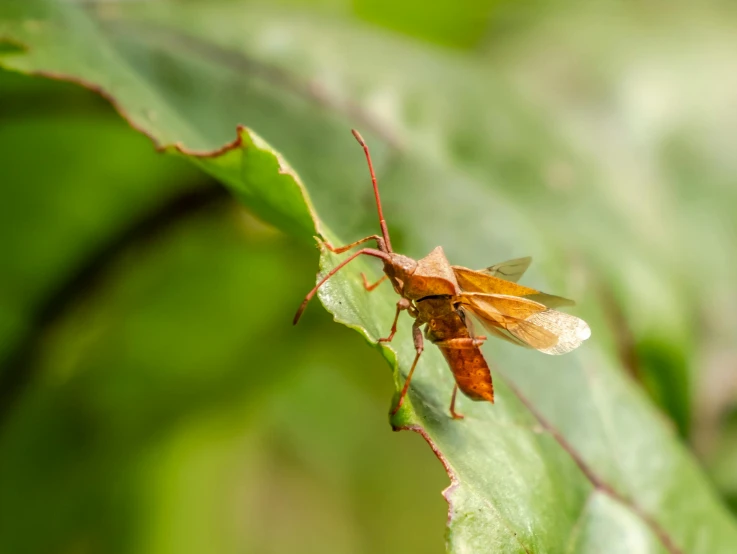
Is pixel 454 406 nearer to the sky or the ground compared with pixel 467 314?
nearer to the ground

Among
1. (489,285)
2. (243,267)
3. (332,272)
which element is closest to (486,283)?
(489,285)

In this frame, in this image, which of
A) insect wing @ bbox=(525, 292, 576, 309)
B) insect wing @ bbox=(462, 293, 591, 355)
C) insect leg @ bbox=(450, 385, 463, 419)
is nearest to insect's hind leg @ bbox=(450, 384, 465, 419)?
insect leg @ bbox=(450, 385, 463, 419)

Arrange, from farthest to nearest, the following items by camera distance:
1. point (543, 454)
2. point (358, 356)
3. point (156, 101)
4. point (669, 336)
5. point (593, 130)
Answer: point (358, 356) → point (593, 130) → point (669, 336) → point (156, 101) → point (543, 454)

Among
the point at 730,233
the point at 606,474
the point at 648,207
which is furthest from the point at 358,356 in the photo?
the point at 606,474

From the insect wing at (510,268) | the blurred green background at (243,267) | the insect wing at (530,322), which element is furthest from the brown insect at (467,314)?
the blurred green background at (243,267)

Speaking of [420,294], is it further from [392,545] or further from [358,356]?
[392,545]

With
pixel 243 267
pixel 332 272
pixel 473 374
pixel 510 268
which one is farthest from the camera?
pixel 243 267

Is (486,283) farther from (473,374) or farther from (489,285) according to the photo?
(473,374)
